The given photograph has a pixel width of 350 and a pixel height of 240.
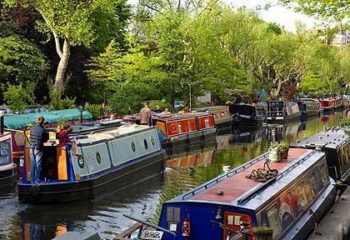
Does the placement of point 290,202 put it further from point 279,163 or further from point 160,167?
point 160,167

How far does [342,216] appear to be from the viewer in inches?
521

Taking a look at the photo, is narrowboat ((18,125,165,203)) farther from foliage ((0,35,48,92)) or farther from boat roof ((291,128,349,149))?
foliage ((0,35,48,92))

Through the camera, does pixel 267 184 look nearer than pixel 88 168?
Yes

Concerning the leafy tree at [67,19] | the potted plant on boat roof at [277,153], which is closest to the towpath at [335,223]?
the potted plant on boat roof at [277,153]

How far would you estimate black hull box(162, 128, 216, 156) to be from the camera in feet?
96.9

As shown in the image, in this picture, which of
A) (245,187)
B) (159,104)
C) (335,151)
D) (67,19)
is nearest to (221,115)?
(159,104)

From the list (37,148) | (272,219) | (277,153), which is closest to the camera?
(272,219)

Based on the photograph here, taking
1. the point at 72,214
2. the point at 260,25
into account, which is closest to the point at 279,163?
the point at 72,214

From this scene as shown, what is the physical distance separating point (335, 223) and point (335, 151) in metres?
4.43

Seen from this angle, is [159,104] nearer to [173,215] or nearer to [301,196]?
[301,196]

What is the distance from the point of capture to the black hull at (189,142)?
29.5m

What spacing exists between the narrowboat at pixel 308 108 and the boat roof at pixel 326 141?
36318 millimetres

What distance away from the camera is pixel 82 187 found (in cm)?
1648

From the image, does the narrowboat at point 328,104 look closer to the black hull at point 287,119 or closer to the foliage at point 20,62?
the black hull at point 287,119
